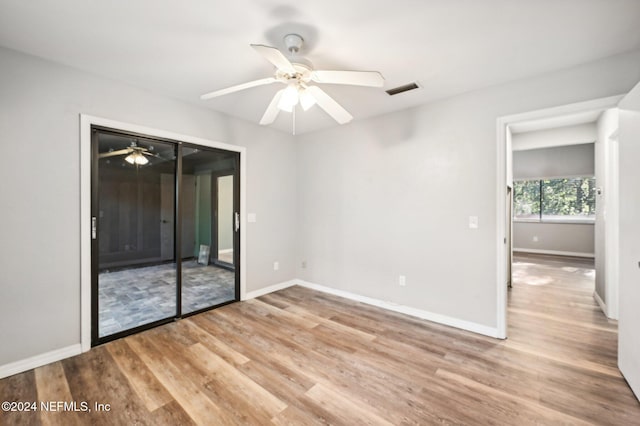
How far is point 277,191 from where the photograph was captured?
4.27m

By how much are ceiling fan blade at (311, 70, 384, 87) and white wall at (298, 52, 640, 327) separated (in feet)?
5.48

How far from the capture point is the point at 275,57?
159cm

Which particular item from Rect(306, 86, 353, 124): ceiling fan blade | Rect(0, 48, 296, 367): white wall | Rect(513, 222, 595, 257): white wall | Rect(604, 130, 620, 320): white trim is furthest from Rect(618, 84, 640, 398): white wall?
Rect(513, 222, 595, 257): white wall

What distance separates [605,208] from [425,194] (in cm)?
235

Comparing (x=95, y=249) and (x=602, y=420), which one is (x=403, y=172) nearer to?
(x=602, y=420)

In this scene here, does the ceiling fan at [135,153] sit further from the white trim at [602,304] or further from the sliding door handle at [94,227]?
the white trim at [602,304]

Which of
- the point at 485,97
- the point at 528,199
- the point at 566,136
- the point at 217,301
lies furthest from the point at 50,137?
the point at 528,199

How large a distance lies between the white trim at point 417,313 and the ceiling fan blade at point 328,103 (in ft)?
7.92

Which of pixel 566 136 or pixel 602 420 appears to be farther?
pixel 566 136

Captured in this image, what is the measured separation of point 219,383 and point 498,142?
10.9ft

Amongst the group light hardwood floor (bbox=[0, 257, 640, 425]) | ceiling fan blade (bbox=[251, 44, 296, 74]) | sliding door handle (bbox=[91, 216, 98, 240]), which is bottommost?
light hardwood floor (bbox=[0, 257, 640, 425])

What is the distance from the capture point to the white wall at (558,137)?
5.11m

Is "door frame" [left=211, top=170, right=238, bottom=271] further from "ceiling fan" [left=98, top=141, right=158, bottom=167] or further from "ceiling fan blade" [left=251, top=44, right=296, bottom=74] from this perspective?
"ceiling fan blade" [left=251, top=44, right=296, bottom=74]

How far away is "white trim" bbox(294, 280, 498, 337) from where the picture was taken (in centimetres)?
279
